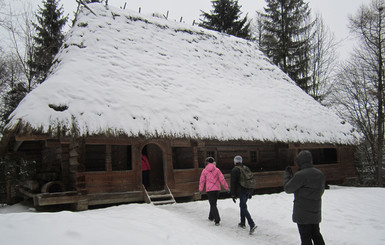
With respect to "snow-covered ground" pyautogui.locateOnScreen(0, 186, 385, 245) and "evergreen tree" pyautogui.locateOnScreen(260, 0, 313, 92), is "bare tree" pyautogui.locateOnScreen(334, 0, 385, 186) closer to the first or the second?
"evergreen tree" pyautogui.locateOnScreen(260, 0, 313, 92)

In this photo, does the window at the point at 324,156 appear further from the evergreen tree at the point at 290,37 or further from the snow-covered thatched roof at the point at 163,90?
the evergreen tree at the point at 290,37

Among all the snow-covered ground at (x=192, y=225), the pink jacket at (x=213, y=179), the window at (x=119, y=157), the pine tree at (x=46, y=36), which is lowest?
the snow-covered ground at (x=192, y=225)

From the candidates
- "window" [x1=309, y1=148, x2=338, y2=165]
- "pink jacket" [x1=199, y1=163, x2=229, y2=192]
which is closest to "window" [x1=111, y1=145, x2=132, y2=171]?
"pink jacket" [x1=199, y1=163, x2=229, y2=192]

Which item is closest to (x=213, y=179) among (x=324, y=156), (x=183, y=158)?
(x=183, y=158)

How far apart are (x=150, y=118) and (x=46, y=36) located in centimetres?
1513

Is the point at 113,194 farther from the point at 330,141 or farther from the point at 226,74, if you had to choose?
the point at 330,141

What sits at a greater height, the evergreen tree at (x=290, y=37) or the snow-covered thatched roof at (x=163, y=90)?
the evergreen tree at (x=290, y=37)

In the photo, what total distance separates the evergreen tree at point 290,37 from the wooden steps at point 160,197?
56.8ft

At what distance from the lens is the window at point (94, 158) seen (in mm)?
10000

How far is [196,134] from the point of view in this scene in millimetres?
9258

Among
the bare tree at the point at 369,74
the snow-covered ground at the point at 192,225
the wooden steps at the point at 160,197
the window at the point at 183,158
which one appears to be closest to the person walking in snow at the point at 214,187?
the snow-covered ground at the point at 192,225

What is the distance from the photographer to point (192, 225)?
5914 mm

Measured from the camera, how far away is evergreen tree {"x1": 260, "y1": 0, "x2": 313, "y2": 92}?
73.9 ft

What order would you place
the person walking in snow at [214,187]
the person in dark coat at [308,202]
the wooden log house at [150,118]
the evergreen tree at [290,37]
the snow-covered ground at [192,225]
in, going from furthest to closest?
the evergreen tree at [290,37], the wooden log house at [150,118], the person walking in snow at [214,187], the person in dark coat at [308,202], the snow-covered ground at [192,225]
